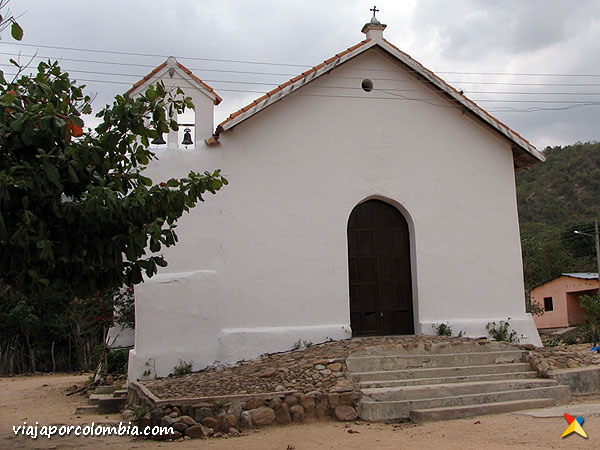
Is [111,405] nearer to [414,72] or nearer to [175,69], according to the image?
[175,69]

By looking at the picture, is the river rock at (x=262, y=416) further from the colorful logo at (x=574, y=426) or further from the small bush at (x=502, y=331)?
the small bush at (x=502, y=331)

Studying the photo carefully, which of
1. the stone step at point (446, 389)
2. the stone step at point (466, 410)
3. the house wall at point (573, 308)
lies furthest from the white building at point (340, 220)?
the house wall at point (573, 308)

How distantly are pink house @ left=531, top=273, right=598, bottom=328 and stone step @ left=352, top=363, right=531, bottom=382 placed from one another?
23059mm

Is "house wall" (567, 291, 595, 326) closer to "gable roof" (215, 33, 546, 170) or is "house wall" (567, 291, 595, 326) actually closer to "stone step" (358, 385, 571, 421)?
"gable roof" (215, 33, 546, 170)

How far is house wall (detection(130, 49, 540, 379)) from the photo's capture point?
11969 mm

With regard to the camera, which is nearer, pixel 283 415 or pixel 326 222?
pixel 283 415

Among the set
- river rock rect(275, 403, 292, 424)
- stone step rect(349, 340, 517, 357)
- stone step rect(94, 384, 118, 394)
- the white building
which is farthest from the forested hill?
river rock rect(275, 403, 292, 424)

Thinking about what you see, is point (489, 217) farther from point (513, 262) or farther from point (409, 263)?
point (409, 263)

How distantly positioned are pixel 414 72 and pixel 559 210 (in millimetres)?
37985

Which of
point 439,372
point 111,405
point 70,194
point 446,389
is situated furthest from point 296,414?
point 70,194

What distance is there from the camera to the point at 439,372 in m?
10.8

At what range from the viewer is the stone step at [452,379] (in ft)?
33.3

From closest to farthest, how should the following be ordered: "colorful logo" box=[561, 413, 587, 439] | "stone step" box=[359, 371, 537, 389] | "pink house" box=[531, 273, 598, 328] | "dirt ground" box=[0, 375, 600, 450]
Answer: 1. "dirt ground" box=[0, 375, 600, 450]
2. "colorful logo" box=[561, 413, 587, 439]
3. "stone step" box=[359, 371, 537, 389]
4. "pink house" box=[531, 273, 598, 328]

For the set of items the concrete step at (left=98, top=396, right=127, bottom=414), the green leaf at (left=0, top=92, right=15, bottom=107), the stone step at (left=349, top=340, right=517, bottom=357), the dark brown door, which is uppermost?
the green leaf at (left=0, top=92, right=15, bottom=107)
